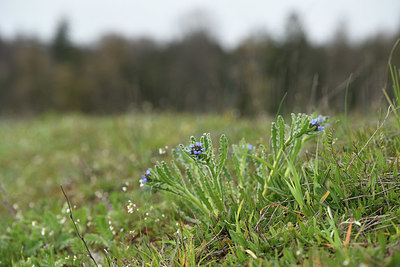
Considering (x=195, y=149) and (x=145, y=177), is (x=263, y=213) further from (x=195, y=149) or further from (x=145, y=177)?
(x=145, y=177)

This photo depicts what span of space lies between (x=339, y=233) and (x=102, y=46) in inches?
1385

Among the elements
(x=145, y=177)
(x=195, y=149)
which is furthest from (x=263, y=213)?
(x=145, y=177)

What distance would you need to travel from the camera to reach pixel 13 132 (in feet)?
31.9

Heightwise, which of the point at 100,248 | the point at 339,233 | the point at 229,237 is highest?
the point at 339,233

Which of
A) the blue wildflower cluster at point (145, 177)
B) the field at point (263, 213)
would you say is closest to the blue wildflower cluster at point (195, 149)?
the field at point (263, 213)

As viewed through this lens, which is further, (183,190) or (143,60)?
(143,60)

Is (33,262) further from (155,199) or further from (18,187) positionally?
(18,187)

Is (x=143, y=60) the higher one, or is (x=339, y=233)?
(x=143, y=60)

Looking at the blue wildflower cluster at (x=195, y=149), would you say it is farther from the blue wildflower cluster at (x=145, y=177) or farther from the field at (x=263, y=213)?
the blue wildflower cluster at (x=145, y=177)

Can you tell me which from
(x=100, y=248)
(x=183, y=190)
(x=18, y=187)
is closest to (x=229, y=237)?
(x=183, y=190)

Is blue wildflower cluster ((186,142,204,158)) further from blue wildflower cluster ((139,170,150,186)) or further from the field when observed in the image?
blue wildflower cluster ((139,170,150,186))

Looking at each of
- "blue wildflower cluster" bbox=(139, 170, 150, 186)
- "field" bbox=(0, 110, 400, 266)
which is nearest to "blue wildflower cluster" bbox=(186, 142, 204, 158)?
"field" bbox=(0, 110, 400, 266)

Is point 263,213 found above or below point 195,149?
below

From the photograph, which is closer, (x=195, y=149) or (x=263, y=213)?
(x=195, y=149)
